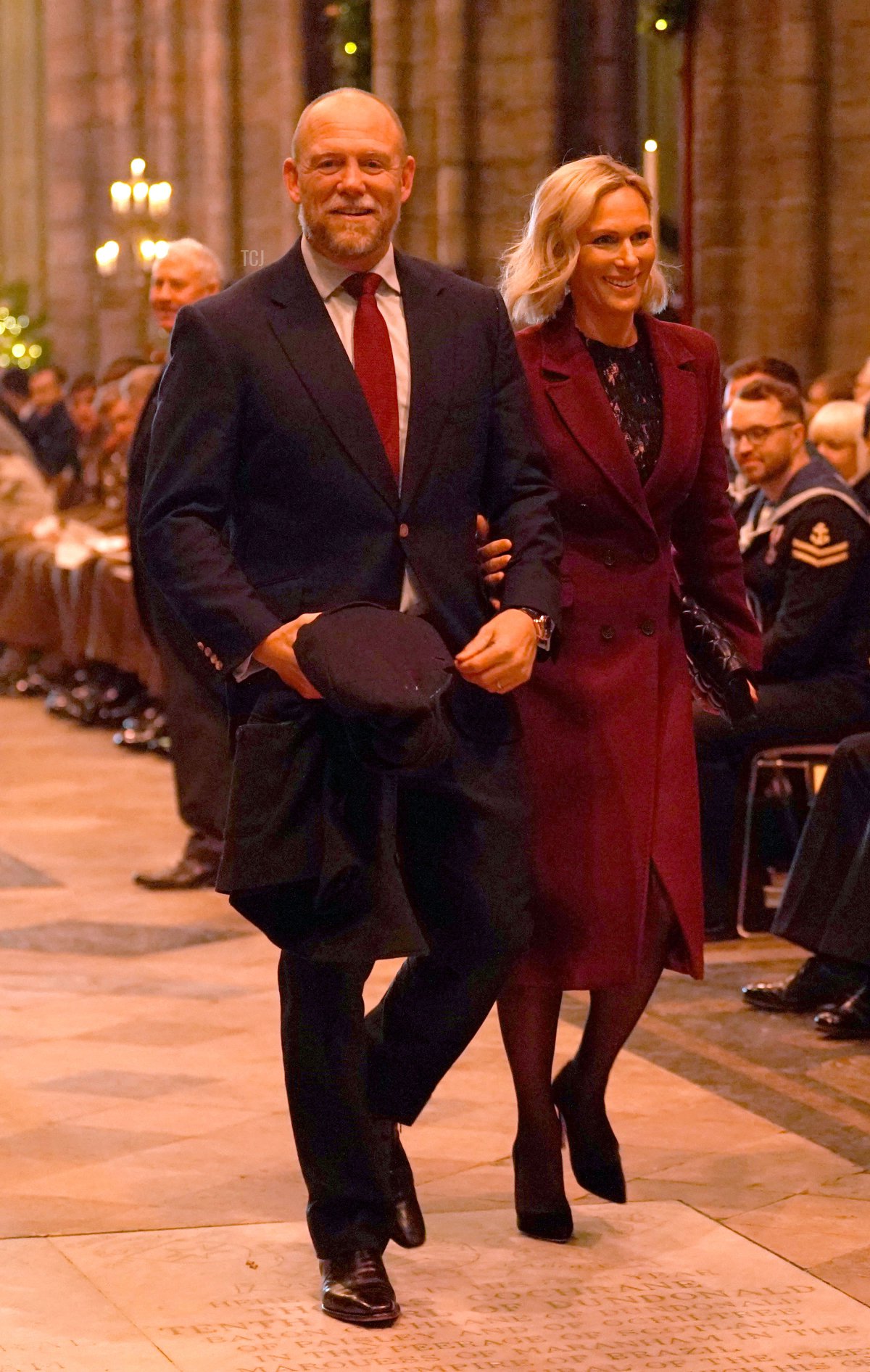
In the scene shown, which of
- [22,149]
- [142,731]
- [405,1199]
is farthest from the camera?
[22,149]

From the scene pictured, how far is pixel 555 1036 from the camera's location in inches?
169

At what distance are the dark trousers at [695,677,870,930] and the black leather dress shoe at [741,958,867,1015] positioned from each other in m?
0.76

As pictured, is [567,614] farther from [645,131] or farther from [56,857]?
[645,131]

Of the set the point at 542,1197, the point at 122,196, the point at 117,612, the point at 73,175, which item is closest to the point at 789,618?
the point at 542,1197

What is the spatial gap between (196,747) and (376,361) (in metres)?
3.87

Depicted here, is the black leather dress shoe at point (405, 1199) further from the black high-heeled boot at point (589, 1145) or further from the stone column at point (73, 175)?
the stone column at point (73, 175)

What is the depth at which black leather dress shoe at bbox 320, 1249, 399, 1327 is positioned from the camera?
3.78 meters

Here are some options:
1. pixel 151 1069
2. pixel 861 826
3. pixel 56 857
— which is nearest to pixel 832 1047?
pixel 861 826

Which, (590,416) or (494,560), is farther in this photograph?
(590,416)

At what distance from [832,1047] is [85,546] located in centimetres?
684

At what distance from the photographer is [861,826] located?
20.1ft

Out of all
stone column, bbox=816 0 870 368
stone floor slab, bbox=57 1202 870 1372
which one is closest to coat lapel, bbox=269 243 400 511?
stone floor slab, bbox=57 1202 870 1372

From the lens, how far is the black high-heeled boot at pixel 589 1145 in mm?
4312

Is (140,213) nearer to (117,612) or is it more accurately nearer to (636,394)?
(117,612)
